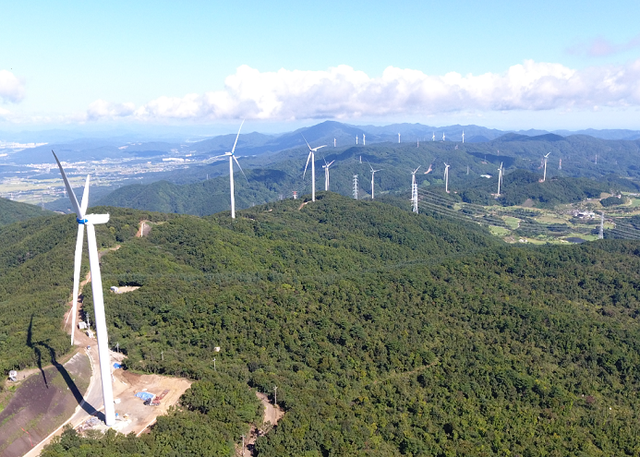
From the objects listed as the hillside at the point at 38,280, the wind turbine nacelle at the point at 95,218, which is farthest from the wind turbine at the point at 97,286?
the hillside at the point at 38,280

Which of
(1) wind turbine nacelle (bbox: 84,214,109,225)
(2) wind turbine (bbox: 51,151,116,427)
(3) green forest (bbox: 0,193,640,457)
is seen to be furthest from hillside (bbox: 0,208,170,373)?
(1) wind turbine nacelle (bbox: 84,214,109,225)

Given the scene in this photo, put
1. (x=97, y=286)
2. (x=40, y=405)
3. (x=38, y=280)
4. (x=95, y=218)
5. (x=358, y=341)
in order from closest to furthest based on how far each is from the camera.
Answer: (x=97, y=286) < (x=95, y=218) < (x=40, y=405) < (x=358, y=341) < (x=38, y=280)

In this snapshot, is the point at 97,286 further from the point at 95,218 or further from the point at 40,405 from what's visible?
the point at 40,405

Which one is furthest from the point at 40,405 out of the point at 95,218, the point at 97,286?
the point at 95,218

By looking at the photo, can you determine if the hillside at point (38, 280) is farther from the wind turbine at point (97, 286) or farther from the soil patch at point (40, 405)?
the wind turbine at point (97, 286)

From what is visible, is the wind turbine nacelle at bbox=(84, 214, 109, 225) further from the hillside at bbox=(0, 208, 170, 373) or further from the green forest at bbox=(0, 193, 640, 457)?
the hillside at bbox=(0, 208, 170, 373)

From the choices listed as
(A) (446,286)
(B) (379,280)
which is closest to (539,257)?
(A) (446,286)

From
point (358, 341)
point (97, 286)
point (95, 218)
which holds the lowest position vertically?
point (358, 341)

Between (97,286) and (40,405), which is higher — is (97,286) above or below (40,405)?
above

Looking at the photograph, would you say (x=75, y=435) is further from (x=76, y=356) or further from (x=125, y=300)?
(x=125, y=300)
